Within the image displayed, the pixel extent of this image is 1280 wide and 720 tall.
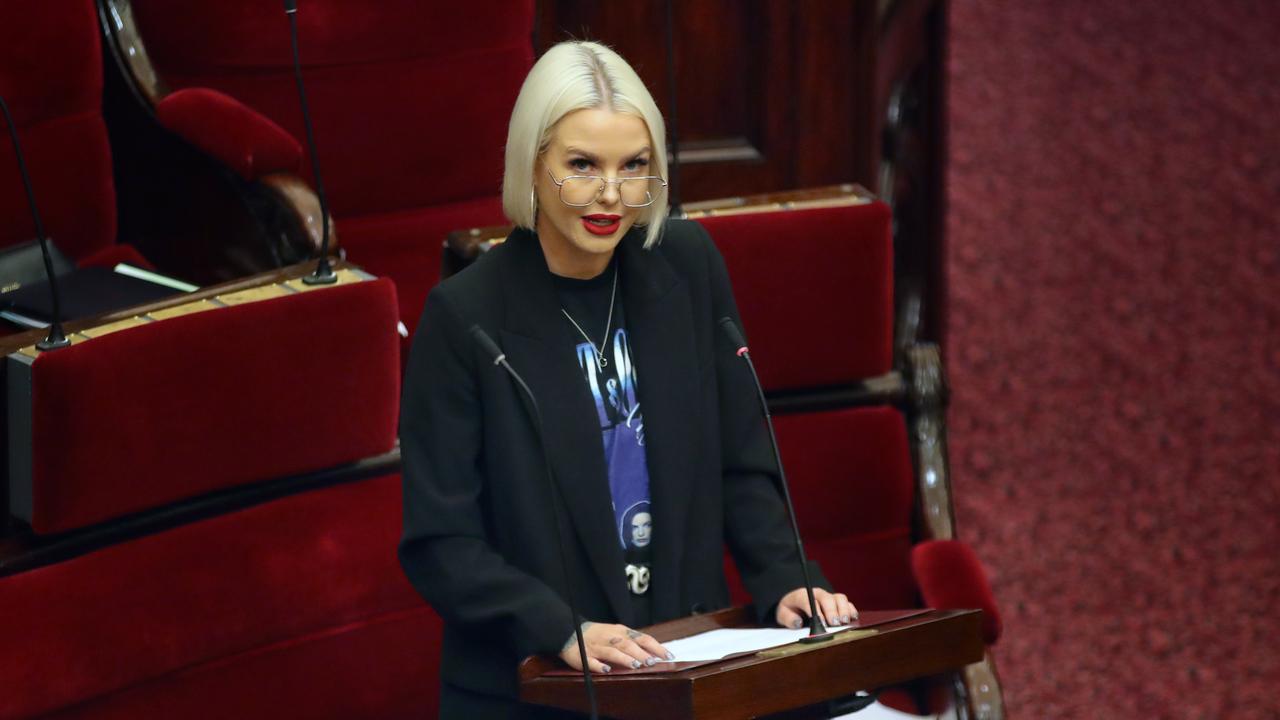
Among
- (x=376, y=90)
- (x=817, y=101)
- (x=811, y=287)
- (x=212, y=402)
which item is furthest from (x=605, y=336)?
(x=817, y=101)

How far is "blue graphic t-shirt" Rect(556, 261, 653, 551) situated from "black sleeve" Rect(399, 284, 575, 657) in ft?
0.23

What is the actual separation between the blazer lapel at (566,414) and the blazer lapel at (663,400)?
0.03m

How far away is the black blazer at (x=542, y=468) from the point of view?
2.69ft

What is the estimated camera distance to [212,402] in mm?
1090

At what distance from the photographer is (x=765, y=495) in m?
0.92

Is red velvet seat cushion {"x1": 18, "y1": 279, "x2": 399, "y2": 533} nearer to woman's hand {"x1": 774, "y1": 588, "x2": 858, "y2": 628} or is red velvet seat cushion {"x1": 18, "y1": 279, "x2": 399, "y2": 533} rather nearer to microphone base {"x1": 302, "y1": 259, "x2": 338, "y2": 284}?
microphone base {"x1": 302, "y1": 259, "x2": 338, "y2": 284}

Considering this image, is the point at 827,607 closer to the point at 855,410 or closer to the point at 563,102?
the point at 563,102

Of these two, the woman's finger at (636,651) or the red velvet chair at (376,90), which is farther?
the red velvet chair at (376,90)

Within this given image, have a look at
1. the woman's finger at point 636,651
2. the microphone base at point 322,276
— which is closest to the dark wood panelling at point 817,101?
the microphone base at point 322,276

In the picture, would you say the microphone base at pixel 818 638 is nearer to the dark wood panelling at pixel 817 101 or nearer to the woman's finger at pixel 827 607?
the woman's finger at pixel 827 607

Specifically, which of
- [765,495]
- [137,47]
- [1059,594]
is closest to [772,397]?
[765,495]

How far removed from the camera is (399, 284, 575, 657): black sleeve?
814 millimetres

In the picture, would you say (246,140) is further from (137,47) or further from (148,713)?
(148,713)

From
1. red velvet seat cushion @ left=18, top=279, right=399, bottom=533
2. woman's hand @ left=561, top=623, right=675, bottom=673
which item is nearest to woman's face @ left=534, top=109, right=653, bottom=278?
woman's hand @ left=561, top=623, right=675, bottom=673
